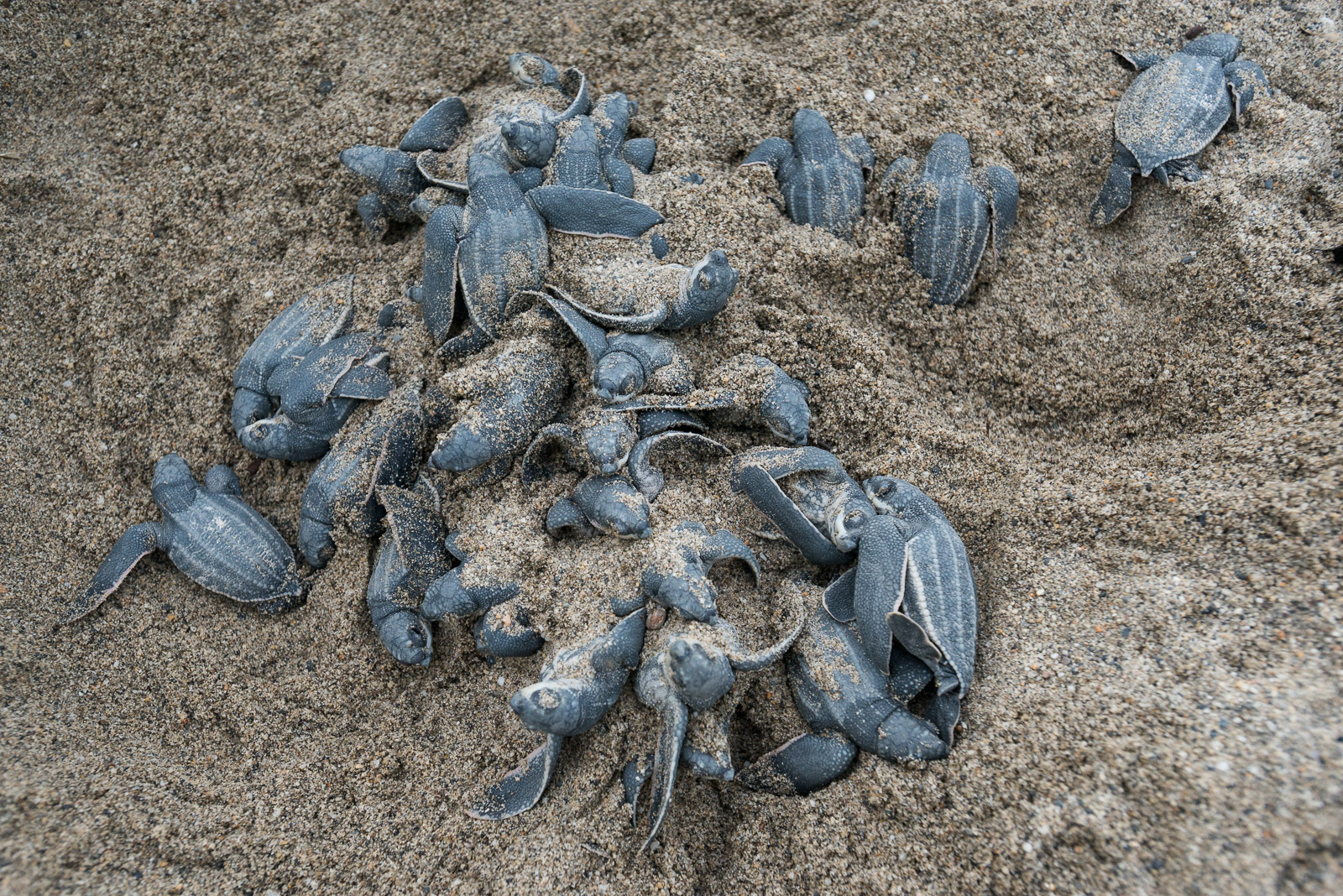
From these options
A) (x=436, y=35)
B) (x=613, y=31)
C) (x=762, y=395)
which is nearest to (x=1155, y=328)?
(x=762, y=395)

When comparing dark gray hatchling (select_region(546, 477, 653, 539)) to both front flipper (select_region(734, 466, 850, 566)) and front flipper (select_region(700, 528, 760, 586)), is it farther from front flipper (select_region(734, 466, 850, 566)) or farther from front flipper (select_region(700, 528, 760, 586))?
front flipper (select_region(734, 466, 850, 566))

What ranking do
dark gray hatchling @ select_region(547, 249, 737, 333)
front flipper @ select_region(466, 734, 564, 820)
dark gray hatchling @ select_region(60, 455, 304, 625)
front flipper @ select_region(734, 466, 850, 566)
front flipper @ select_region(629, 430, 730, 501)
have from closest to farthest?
front flipper @ select_region(466, 734, 564, 820)
front flipper @ select_region(734, 466, 850, 566)
front flipper @ select_region(629, 430, 730, 501)
dark gray hatchling @ select_region(547, 249, 737, 333)
dark gray hatchling @ select_region(60, 455, 304, 625)

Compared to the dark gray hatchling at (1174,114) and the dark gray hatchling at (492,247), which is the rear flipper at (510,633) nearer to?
the dark gray hatchling at (492,247)

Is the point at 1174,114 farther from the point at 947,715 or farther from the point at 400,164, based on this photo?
the point at 400,164

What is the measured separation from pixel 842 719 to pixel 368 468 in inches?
68.6

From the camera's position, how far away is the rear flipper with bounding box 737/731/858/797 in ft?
6.94

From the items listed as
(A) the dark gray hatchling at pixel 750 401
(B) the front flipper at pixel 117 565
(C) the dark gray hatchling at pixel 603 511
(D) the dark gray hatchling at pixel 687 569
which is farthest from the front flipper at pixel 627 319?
(B) the front flipper at pixel 117 565

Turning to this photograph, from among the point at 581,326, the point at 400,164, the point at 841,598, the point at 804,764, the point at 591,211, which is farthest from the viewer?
the point at 400,164

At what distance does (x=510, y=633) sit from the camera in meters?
2.31

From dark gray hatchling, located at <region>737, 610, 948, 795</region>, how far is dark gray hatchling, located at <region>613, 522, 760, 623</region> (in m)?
0.33

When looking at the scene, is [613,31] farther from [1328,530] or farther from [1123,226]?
[1328,530]

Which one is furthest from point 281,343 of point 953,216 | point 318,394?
point 953,216

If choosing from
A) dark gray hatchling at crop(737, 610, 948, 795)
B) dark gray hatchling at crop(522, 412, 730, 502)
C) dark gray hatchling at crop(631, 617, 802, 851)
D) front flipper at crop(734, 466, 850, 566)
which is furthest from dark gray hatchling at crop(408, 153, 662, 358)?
dark gray hatchling at crop(737, 610, 948, 795)

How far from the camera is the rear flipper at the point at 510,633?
2.31 meters
